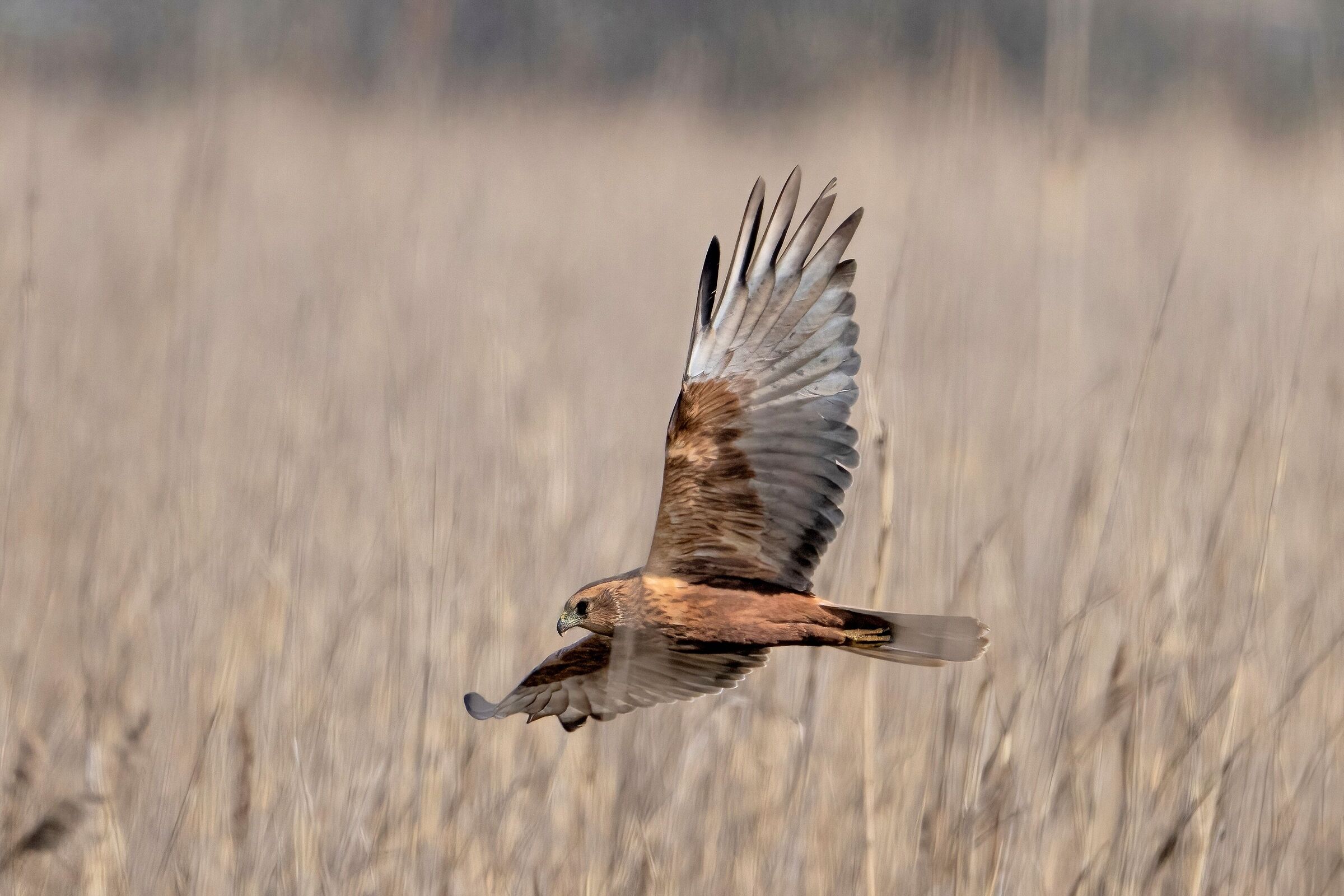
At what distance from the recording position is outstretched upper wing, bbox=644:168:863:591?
1.65 m

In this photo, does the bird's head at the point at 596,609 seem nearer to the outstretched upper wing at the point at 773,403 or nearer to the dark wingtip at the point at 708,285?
the outstretched upper wing at the point at 773,403

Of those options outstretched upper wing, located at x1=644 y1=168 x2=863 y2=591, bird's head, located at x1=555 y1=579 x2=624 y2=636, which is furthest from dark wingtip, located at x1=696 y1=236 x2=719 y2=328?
bird's head, located at x1=555 y1=579 x2=624 y2=636

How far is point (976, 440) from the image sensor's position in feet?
9.80

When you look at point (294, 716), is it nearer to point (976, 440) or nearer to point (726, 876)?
point (726, 876)

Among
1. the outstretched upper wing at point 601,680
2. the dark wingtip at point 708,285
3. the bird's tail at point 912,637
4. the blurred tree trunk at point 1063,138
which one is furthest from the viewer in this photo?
the blurred tree trunk at point 1063,138

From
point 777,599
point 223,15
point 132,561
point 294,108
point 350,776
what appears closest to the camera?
point 777,599

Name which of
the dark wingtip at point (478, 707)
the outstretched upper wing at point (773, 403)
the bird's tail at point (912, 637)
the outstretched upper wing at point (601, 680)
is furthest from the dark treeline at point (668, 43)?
the dark wingtip at point (478, 707)

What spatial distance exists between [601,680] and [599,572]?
973 millimetres

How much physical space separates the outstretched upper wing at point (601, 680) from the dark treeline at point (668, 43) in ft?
3.74

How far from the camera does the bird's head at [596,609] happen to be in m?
Answer: 1.50

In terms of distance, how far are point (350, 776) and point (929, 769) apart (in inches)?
38.7

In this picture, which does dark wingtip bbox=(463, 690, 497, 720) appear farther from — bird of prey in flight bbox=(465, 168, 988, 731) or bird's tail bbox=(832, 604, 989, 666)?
bird's tail bbox=(832, 604, 989, 666)

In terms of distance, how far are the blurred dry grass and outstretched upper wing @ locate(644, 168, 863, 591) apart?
0.09 meters

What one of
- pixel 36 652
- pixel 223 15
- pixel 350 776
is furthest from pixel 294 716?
pixel 223 15
